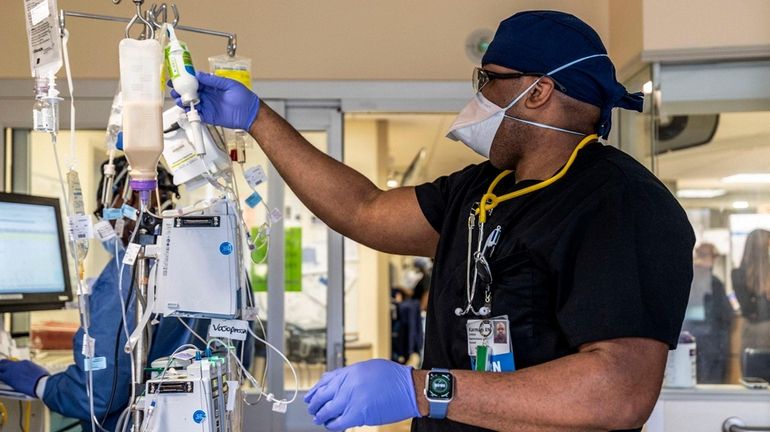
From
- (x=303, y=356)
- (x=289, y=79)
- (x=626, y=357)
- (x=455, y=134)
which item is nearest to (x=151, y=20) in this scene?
(x=455, y=134)

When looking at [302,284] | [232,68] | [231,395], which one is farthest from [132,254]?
[302,284]

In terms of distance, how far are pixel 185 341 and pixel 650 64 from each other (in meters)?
2.01

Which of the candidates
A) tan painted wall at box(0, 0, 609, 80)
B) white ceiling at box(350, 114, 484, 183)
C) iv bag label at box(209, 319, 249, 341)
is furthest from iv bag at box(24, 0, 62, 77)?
white ceiling at box(350, 114, 484, 183)

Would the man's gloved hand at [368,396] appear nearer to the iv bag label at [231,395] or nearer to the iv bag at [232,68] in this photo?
the iv bag label at [231,395]

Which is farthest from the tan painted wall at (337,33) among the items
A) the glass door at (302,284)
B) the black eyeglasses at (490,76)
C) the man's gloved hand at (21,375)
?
the black eyeglasses at (490,76)

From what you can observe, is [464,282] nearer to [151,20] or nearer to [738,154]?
[151,20]

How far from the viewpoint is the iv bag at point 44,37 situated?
157 cm

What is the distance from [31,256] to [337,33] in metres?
1.63

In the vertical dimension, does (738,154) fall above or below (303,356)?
above

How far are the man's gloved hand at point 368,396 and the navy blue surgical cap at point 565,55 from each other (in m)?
0.65

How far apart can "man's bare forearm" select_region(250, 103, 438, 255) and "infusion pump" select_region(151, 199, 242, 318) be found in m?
0.26

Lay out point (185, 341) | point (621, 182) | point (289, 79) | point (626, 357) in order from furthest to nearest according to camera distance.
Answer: point (289, 79) < point (185, 341) < point (621, 182) < point (626, 357)

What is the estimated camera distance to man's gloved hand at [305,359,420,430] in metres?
1.38

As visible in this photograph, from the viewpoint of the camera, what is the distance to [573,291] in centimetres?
143
